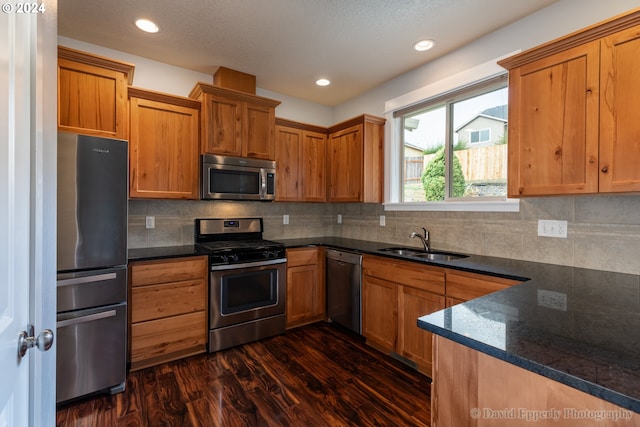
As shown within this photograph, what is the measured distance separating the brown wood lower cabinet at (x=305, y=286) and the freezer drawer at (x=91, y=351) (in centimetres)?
150

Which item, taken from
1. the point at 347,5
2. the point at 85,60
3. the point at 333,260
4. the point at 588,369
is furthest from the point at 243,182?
the point at 588,369

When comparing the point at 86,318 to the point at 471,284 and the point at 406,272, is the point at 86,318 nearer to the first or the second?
the point at 406,272

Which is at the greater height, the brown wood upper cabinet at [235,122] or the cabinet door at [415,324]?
the brown wood upper cabinet at [235,122]

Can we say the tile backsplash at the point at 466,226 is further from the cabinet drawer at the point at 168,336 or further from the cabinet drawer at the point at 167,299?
the cabinet drawer at the point at 168,336

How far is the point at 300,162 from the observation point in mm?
3559

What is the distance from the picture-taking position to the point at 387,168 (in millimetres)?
3332

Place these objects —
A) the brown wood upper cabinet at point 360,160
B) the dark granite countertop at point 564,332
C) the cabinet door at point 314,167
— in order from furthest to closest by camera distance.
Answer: the cabinet door at point 314,167 < the brown wood upper cabinet at point 360,160 < the dark granite countertop at point 564,332

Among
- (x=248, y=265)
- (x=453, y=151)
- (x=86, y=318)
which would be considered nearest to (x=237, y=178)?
(x=248, y=265)

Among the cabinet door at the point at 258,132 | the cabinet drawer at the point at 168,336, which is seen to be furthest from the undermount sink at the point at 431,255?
the cabinet drawer at the point at 168,336

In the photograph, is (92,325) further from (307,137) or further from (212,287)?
(307,137)

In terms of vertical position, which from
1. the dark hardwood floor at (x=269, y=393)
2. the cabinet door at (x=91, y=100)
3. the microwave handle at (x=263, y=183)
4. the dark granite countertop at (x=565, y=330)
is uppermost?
the cabinet door at (x=91, y=100)

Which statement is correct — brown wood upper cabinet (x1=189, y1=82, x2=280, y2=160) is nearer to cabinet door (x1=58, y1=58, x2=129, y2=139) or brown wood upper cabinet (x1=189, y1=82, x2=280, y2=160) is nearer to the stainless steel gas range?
cabinet door (x1=58, y1=58, x2=129, y2=139)

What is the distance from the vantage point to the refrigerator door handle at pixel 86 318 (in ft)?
6.09

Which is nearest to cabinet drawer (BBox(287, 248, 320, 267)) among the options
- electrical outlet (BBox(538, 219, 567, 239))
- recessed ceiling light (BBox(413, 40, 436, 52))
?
electrical outlet (BBox(538, 219, 567, 239))
